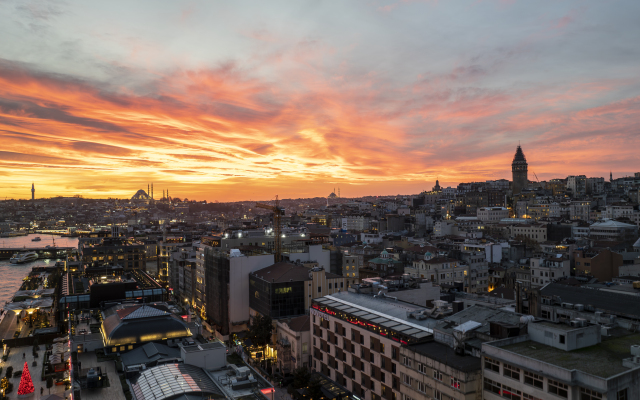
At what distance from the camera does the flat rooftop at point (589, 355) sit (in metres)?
19.7

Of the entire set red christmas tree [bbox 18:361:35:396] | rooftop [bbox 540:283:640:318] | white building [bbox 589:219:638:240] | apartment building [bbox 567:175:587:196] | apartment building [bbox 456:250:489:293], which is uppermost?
apartment building [bbox 567:175:587:196]

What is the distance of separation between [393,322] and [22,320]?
2239 inches

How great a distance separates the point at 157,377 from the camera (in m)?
26.2

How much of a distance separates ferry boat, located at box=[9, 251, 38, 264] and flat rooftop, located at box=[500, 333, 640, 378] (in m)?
173

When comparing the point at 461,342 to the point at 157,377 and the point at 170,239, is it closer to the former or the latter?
the point at 157,377

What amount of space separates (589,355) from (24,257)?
17829cm

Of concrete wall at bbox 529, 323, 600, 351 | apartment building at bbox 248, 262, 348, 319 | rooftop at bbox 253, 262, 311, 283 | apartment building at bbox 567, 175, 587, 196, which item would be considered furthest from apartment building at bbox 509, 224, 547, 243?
concrete wall at bbox 529, 323, 600, 351

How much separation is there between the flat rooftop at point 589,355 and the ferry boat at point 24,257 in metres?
173

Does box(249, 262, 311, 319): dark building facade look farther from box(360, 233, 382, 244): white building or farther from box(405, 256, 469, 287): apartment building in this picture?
box(360, 233, 382, 244): white building

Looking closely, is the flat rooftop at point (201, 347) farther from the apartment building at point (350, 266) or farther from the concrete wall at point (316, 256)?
the apartment building at point (350, 266)

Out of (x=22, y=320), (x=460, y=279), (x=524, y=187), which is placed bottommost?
(x=22, y=320)

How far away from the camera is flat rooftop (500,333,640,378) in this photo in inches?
776

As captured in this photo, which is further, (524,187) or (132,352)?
→ (524,187)

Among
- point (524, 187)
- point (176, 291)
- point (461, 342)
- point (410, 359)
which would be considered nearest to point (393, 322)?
point (410, 359)
